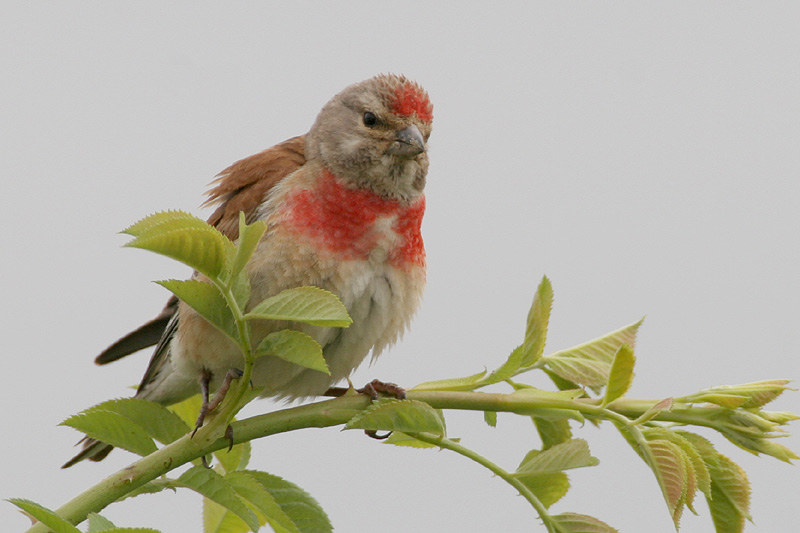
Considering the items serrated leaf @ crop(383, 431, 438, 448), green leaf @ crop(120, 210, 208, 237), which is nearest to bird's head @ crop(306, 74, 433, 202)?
serrated leaf @ crop(383, 431, 438, 448)

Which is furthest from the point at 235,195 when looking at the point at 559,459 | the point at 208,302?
the point at 559,459

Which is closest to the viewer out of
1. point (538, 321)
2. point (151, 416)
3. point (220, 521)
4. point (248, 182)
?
point (538, 321)

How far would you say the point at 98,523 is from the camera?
5.61ft

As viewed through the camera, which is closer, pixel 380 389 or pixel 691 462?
pixel 691 462

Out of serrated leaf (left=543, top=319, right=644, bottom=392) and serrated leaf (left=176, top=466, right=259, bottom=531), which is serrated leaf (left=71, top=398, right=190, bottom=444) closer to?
serrated leaf (left=176, top=466, right=259, bottom=531)

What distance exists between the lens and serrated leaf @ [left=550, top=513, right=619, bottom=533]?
1.86 m

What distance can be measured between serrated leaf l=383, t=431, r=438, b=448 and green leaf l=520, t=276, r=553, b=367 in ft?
1.11

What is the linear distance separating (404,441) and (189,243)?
811 mm

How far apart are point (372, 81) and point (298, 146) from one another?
0.37m

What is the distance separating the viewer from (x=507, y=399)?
5.98ft

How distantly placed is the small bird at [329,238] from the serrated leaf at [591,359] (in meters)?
0.94

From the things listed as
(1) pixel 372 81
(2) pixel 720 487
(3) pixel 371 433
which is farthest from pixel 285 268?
(2) pixel 720 487

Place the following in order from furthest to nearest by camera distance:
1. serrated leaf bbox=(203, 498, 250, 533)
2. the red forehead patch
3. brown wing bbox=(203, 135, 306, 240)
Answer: the red forehead patch, brown wing bbox=(203, 135, 306, 240), serrated leaf bbox=(203, 498, 250, 533)

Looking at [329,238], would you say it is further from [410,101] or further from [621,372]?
[621,372]
